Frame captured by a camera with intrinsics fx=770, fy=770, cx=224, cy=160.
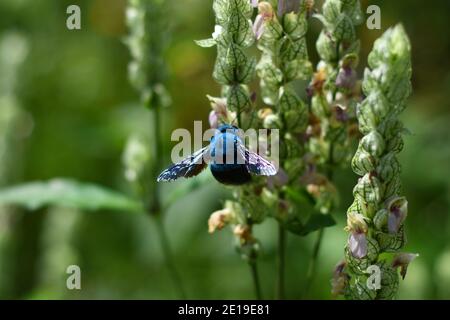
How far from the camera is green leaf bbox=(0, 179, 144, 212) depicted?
407 cm

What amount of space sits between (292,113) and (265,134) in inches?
5.3

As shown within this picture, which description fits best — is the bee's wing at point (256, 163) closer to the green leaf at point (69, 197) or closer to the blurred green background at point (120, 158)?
the green leaf at point (69, 197)

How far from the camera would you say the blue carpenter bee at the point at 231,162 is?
9.18 ft

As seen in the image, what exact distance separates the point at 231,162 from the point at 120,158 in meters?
4.35

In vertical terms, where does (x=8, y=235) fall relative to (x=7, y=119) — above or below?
below

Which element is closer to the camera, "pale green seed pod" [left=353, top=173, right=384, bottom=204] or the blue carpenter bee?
"pale green seed pod" [left=353, top=173, right=384, bottom=204]

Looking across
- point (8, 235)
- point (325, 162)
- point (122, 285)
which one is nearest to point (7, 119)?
point (8, 235)

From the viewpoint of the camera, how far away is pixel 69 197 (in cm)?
417

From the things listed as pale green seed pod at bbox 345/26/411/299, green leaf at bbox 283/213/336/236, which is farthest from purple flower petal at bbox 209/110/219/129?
pale green seed pod at bbox 345/26/411/299

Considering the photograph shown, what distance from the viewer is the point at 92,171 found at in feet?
23.4

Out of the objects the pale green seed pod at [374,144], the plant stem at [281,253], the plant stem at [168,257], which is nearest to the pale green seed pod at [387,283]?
the pale green seed pod at [374,144]

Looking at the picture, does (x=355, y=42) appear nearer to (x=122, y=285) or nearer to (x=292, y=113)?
(x=292, y=113)

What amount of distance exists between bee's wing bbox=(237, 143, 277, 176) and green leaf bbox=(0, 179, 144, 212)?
1347 millimetres

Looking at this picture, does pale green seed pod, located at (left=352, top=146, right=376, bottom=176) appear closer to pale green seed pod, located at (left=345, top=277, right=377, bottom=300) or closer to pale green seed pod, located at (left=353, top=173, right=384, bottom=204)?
pale green seed pod, located at (left=353, top=173, right=384, bottom=204)
